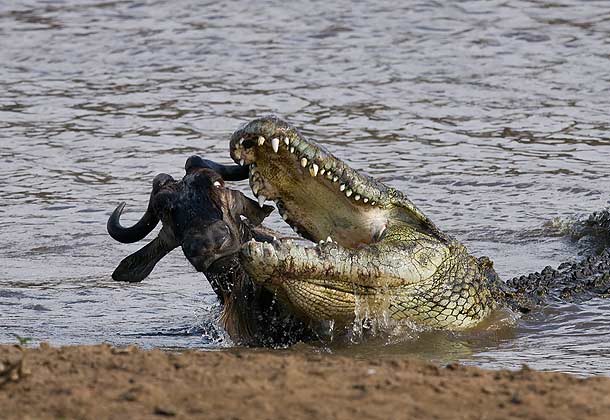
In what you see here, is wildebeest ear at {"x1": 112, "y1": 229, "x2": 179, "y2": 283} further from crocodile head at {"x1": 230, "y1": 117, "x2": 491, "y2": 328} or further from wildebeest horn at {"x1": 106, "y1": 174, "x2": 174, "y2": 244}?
crocodile head at {"x1": 230, "y1": 117, "x2": 491, "y2": 328}

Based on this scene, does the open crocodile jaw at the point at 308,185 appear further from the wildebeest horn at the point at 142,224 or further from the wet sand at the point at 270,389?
the wet sand at the point at 270,389

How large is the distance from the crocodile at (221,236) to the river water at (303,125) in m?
→ 0.22

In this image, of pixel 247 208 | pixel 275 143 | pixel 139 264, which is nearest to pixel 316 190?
pixel 247 208

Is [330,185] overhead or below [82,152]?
overhead

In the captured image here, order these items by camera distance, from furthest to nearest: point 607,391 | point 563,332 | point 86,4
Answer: point 86,4 → point 563,332 → point 607,391

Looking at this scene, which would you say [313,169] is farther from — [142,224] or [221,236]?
[142,224]

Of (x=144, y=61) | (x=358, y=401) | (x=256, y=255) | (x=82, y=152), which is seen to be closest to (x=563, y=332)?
(x=256, y=255)

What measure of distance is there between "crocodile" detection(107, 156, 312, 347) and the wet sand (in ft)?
4.88

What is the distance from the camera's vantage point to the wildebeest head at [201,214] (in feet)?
19.7

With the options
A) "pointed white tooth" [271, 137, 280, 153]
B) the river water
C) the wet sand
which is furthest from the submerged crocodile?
the wet sand

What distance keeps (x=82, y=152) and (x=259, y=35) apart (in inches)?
187

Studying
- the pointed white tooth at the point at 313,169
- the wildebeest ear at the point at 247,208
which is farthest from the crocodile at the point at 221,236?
the pointed white tooth at the point at 313,169

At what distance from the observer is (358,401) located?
3982 mm

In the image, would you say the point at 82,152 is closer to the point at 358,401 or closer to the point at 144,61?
the point at 144,61
